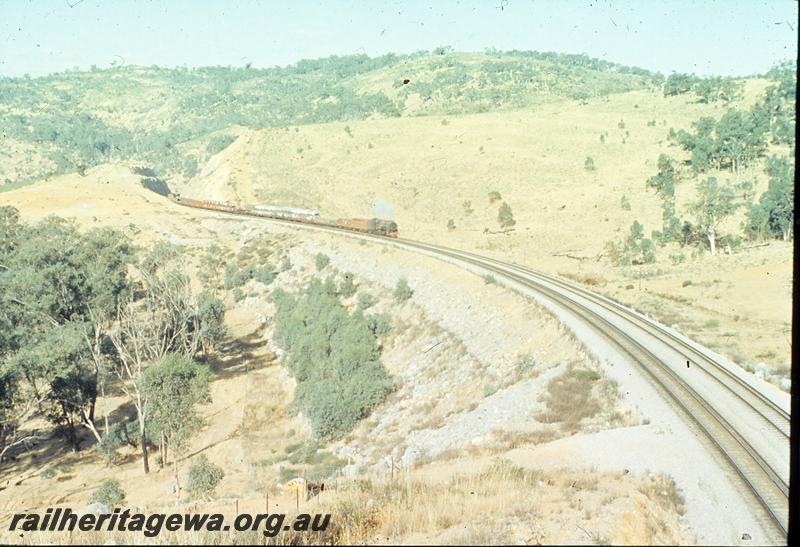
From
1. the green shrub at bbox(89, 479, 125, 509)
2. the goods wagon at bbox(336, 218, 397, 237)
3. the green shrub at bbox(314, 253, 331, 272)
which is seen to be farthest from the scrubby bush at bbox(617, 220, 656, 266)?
the green shrub at bbox(89, 479, 125, 509)

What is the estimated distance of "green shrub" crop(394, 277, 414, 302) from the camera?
44.0 metres

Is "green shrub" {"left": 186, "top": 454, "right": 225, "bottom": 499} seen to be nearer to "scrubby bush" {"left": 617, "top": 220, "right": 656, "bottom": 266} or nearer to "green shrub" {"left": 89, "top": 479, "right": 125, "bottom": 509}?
"green shrub" {"left": 89, "top": 479, "right": 125, "bottom": 509}

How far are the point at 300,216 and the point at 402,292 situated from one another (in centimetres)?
3530

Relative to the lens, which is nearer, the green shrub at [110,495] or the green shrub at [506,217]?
the green shrub at [110,495]

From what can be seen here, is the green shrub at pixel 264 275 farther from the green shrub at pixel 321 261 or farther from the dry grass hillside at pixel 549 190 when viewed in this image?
the dry grass hillside at pixel 549 190

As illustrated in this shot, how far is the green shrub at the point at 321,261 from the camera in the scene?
55.8 meters

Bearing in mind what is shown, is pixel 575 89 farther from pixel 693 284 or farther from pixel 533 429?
pixel 533 429

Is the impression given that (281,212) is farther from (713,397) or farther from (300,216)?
(713,397)

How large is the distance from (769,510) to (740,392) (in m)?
9.50

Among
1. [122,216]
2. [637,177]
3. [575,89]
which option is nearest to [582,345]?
[637,177]

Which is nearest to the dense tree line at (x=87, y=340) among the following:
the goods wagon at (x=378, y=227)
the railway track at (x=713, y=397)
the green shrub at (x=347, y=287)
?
the green shrub at (x=347, y=287)

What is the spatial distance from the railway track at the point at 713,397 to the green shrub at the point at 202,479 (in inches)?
828

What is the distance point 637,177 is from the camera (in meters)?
82.8

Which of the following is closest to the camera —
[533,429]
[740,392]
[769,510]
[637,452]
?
[769,510]
